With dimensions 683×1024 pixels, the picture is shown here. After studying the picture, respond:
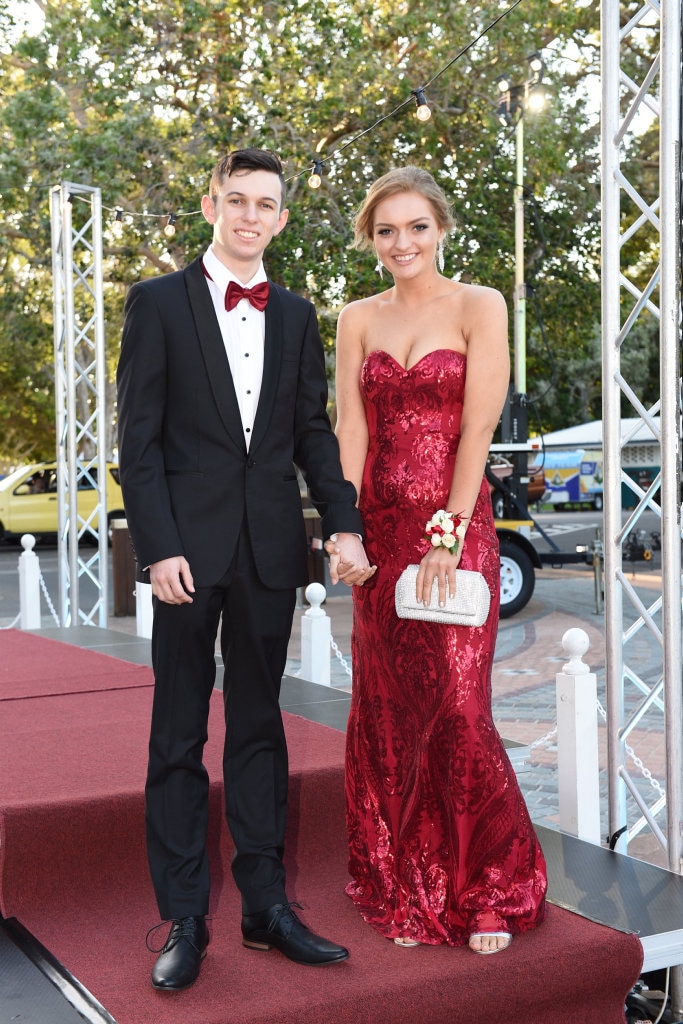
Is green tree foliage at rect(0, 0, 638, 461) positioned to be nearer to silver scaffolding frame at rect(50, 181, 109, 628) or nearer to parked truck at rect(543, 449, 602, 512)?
silver scaffolding frame at rect(50, 181, 109, 628)

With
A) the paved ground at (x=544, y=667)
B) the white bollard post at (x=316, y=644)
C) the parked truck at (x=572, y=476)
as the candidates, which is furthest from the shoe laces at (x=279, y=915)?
the parked truck at (x=572, y=476)

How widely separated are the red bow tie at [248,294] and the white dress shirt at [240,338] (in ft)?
0.07

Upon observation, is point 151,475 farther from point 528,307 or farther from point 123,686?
point 528,307

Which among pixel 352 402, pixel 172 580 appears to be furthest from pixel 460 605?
pixel 172 580

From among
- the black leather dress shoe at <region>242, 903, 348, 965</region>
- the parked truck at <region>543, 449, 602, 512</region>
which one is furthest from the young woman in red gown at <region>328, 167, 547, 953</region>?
the parked truck at <region>543, 449, 602, 512</region>

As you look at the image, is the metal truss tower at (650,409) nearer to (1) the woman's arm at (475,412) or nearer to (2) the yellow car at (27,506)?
(1) the woman's arm at (475,412)

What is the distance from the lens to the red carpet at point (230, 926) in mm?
2805

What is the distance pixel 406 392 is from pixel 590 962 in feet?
5.40

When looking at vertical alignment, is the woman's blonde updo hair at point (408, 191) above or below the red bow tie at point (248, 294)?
above

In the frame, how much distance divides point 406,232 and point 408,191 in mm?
113

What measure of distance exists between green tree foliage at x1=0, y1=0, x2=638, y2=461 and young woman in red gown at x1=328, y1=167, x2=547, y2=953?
1167cm

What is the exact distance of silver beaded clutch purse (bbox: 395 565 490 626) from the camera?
3148mm

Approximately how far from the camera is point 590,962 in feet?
10.1

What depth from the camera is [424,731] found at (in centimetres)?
323
